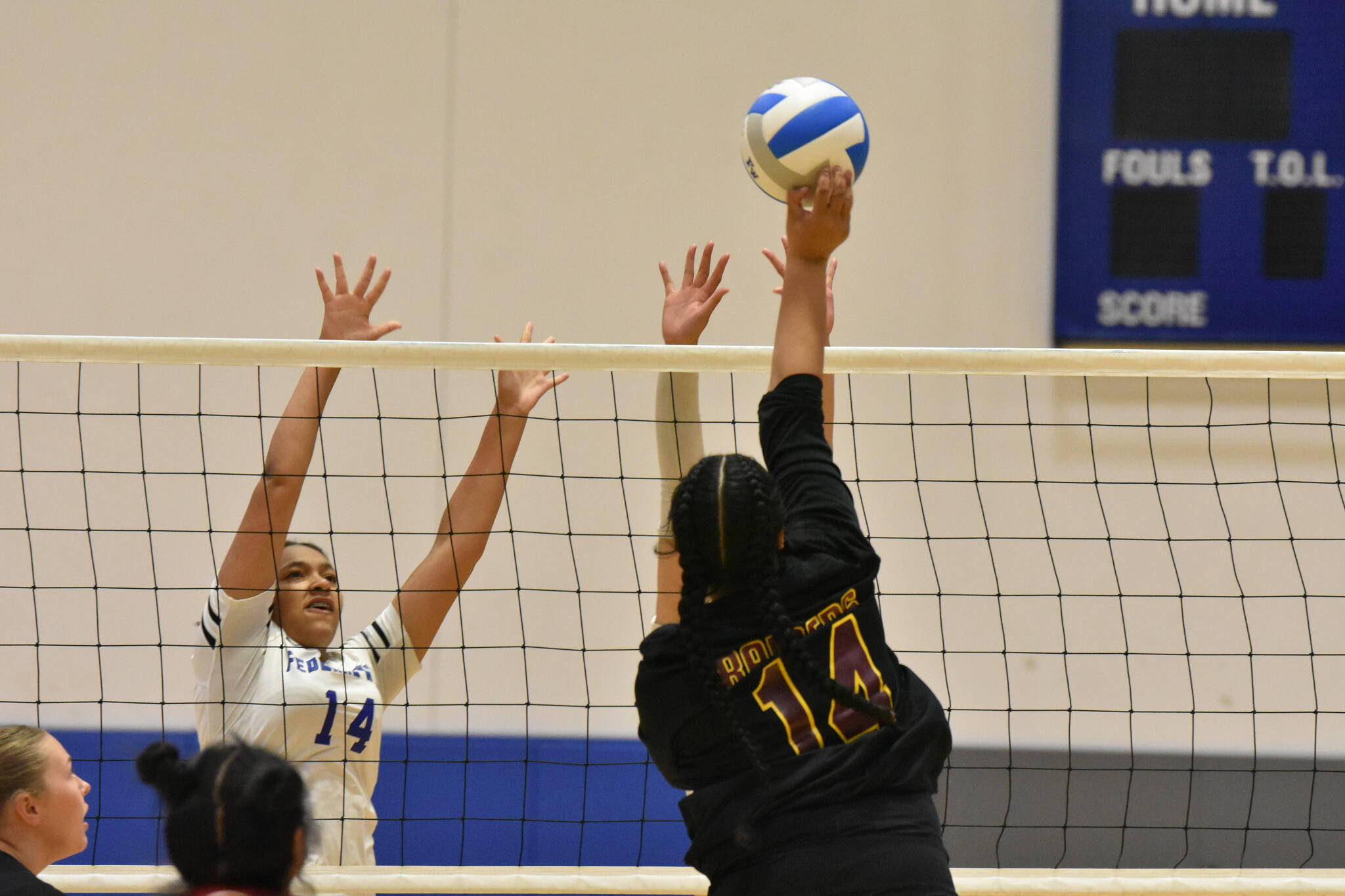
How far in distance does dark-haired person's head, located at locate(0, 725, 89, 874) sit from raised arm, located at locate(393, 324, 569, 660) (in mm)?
944

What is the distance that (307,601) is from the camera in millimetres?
2898

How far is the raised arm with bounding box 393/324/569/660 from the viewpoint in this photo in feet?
9.52

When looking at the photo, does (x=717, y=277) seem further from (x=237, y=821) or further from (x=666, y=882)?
(x=237, y=821)

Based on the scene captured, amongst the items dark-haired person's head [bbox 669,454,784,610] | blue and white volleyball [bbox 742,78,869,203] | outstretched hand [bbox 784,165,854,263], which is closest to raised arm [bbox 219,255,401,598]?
blue and white volleyball [bbox 742,78,869,203]

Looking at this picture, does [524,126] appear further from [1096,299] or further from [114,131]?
[1096,299]

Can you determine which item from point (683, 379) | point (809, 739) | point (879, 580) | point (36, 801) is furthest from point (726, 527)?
point (879, 580)

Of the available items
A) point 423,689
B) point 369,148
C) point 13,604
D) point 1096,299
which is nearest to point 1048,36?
point 1096,299

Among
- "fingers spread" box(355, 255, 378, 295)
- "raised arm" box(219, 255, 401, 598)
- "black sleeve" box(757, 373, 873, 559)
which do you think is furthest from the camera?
"fingers spread" box(355, 255, 378, 295)

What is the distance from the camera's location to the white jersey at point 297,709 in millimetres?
2654

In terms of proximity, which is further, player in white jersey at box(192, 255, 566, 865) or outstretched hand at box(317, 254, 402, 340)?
outstretched hand at box(317, 254, 402, 340)

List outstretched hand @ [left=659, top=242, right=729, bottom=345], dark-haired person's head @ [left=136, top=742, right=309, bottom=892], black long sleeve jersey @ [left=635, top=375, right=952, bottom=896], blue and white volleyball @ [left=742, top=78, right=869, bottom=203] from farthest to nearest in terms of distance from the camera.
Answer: outstretched hand @ [left=659, top=242, right=729, bottom=345]
blue and white volleyball @ [left=742, top=78, right=869, bottom=203]
black long sleeve jersey @ [left=635, top=375, right=952, bottom=896]
dark-haired person's head @ [left=136, top=742, right=309, bottom=892]

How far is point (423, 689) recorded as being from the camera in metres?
4.89

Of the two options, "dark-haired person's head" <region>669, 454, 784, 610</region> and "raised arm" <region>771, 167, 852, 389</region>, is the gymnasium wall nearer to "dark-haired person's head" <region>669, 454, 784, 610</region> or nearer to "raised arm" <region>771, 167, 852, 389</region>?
"raised arm" <region>771, 167, 852, 389</region>

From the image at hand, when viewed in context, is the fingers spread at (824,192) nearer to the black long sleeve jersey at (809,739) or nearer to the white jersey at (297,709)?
the black long sleeve jersey at (809,739)
